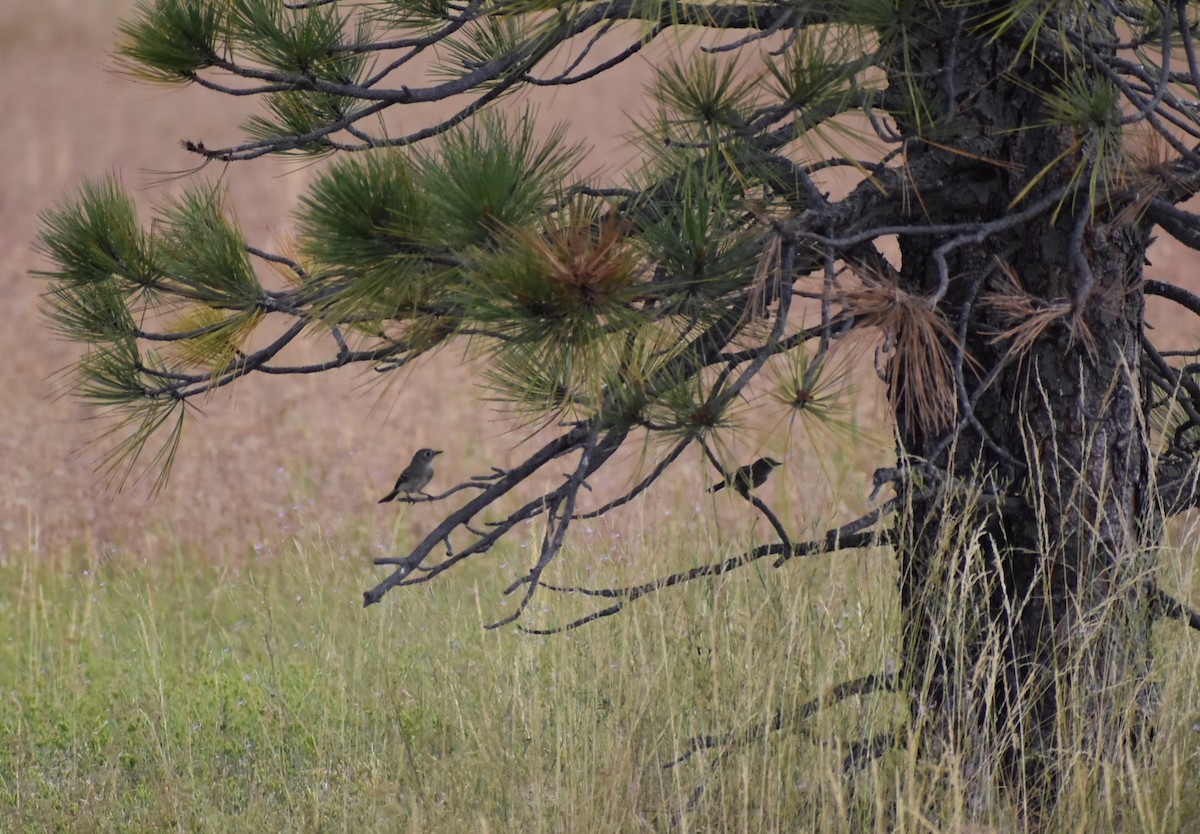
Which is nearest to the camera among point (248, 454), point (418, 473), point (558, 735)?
point (558, 735)

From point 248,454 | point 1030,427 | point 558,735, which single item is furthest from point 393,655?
point 248,454

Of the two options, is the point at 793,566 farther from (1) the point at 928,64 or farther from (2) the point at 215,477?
(2) the point at 215,477

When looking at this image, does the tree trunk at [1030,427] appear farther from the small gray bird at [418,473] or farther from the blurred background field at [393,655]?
the small gray bird at [418,473]

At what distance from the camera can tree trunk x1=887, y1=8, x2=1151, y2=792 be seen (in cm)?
301

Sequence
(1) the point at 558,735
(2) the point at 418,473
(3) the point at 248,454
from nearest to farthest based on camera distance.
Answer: (1) the point at 558,735
(2) the point at 418,473
(3) the point at 248,454

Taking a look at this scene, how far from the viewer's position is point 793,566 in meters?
3.44

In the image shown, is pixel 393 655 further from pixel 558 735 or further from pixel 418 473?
pixel 558 735

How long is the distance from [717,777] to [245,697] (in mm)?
2504

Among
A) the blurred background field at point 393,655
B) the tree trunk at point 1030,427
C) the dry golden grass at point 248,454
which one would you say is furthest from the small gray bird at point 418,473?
the tree trunk at point 1030,427

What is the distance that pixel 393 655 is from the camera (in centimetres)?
485

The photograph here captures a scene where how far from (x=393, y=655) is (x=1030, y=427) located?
2.58m

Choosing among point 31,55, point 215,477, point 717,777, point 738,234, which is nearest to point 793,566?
point 717,777

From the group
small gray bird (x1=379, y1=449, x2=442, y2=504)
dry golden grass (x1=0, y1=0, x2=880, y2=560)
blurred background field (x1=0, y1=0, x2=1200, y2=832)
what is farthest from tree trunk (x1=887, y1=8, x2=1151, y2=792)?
small gray bird (x1=379, y1=449, x2=442, y2=504)

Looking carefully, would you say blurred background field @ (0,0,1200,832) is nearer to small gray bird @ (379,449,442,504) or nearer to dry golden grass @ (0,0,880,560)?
dry golden grass @ (0,0,880,560)
